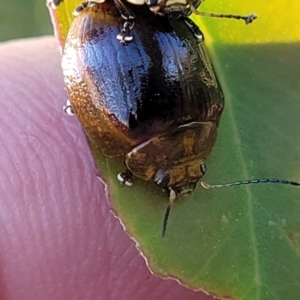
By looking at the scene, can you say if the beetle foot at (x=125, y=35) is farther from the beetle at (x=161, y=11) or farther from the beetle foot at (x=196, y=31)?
the beetle foot at (x=196, y=31)

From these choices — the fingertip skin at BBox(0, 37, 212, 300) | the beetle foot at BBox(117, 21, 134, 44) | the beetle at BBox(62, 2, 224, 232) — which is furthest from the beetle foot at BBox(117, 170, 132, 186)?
the fingertip skin at BBox(0, 37, 212, 300)

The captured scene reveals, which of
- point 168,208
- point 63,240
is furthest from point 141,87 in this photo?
point 63,240

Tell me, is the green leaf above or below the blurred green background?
above

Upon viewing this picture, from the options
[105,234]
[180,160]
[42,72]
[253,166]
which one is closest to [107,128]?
[180,160]

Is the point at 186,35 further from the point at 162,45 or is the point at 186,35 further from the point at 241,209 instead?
the point at 241,209

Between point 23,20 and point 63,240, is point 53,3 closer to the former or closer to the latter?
point 63,240

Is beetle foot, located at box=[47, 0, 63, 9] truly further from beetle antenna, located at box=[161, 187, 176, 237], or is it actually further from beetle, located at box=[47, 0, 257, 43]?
beetle antenna, located at box=[161, 187, 176, 237]

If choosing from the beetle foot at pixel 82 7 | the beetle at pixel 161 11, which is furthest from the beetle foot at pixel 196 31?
the beetle foot at pixel 82 7
